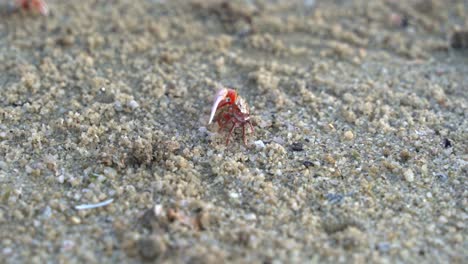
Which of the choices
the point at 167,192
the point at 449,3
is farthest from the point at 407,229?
the point at 449,3

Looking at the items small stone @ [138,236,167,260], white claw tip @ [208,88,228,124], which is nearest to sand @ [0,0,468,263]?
small stone @ [138,236,167,260]

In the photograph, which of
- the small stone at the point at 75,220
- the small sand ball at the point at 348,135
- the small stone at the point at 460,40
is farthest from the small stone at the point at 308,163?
the small stone at the point at 460,40

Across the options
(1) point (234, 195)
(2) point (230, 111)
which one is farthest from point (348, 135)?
(1) point (234, 195)

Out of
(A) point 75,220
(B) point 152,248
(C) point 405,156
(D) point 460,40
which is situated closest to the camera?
(B) point 152,248

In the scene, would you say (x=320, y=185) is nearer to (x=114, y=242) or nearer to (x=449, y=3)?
(x=114, y=242)

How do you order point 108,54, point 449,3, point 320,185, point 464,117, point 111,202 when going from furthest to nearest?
point 449,3 < point 108,54 < point 464,117 < point 320,185 < point 111,202

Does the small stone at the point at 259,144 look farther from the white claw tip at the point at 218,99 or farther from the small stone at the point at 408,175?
the small stone at the point at 408,175

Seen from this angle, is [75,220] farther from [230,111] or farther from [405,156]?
[405,156]
